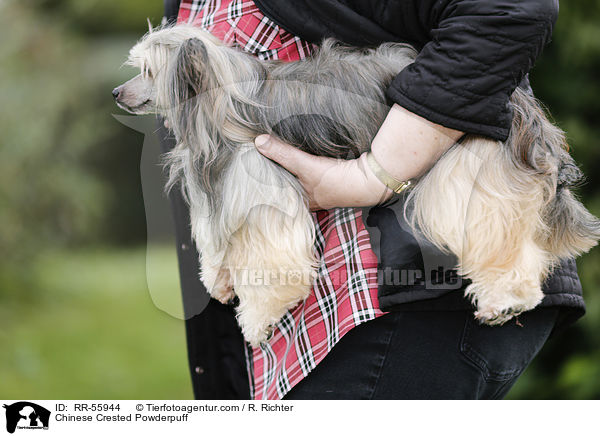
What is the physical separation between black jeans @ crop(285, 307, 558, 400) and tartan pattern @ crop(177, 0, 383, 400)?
0.04 meters

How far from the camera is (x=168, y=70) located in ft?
4.43

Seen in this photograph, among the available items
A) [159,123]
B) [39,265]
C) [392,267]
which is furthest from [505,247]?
[39,265]

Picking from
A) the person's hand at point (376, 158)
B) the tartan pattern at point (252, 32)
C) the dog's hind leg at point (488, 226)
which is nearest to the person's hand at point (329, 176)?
the person's hand at point (376, 158)

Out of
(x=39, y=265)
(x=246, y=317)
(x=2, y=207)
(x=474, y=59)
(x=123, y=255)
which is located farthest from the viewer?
(x=123, y=255)

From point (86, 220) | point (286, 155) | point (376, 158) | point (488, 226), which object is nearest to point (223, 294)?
point (286, 155)

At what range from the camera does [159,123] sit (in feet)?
5.12

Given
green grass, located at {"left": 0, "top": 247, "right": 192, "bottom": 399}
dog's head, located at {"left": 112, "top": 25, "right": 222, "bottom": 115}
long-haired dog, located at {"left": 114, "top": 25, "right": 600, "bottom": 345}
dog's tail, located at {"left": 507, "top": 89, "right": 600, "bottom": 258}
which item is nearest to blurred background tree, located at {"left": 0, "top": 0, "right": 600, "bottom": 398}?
green grass, located at {"left": 0, "top": 247, "right": 192, "bottom": 399}

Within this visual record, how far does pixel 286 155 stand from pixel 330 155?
Answer: 0.31ft

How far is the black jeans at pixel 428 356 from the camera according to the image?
1321 millimetres

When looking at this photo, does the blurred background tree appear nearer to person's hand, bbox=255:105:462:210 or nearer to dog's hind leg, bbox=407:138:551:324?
dog's hind leg, bbox=407:138:551:324

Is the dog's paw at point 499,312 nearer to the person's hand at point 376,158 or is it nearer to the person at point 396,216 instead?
the person at point 396,216
